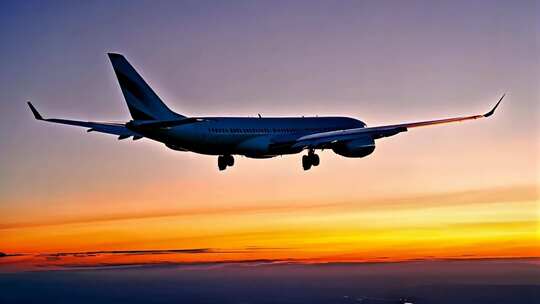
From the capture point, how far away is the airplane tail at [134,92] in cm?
7069

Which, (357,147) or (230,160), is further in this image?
(230,160)

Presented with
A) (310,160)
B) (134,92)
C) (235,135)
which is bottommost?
(310,160)

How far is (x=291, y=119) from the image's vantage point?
291 feet

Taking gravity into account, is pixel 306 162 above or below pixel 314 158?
below

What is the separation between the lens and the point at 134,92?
7106cm

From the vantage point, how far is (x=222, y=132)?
77062 millimetres

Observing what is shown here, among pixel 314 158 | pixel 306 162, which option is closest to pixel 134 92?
pixel 306 162

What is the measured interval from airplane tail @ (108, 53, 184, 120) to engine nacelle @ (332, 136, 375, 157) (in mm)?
17312

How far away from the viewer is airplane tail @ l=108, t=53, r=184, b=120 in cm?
7069

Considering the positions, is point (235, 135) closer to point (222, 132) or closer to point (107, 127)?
point (222, 132)

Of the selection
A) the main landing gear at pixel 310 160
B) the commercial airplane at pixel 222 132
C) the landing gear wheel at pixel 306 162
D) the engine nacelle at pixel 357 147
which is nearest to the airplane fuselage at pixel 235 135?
the commercial airplane at pixel 222 132

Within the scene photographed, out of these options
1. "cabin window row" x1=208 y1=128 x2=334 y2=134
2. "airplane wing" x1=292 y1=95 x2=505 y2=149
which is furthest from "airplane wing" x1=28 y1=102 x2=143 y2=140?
"airplane wing" x1=292 y1=95 x2=505 y2=149

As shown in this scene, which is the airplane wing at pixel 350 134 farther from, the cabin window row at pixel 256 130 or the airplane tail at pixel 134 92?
the airplane tail at pixel 134 92

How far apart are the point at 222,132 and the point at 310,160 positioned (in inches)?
335
